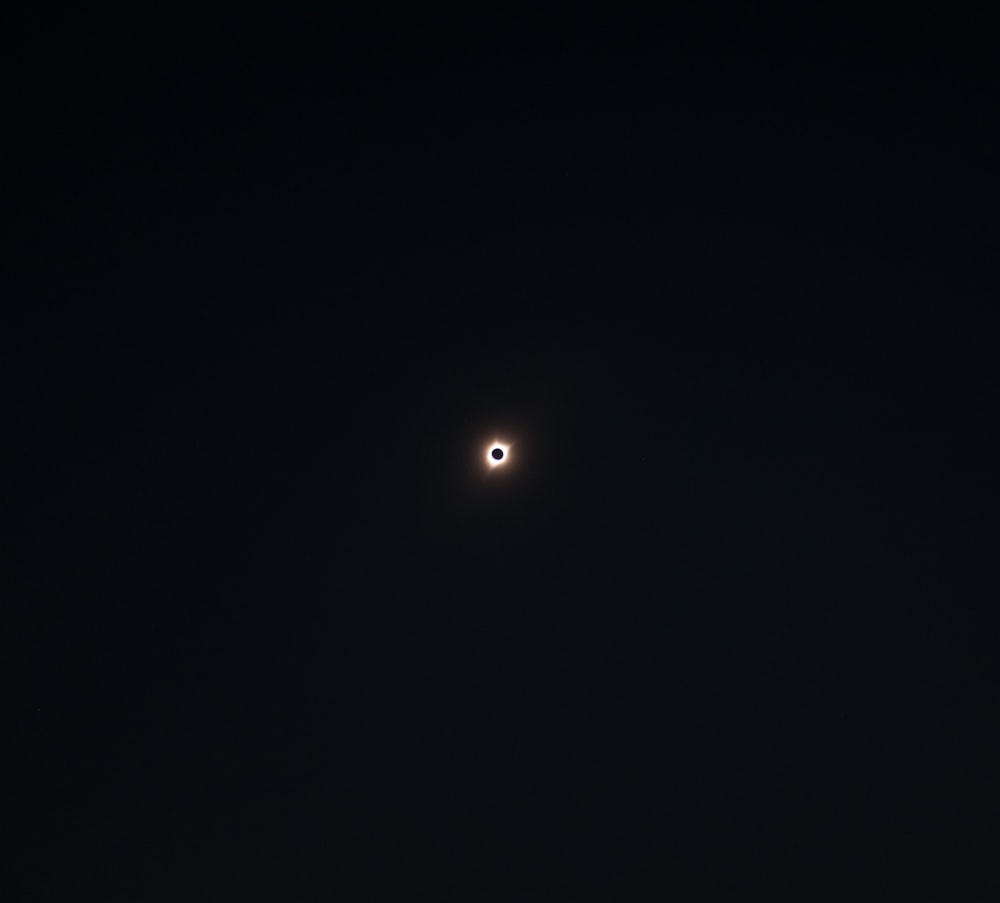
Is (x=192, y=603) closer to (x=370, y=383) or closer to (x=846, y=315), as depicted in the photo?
(x=370, y=383)

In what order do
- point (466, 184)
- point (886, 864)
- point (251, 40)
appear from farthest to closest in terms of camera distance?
1. point (886, 864)
2. point (466, 184)
3. point (251, 40)

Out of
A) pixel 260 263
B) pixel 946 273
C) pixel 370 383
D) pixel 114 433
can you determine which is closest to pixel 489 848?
pixel 370 383

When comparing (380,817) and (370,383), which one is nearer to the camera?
(370,383)

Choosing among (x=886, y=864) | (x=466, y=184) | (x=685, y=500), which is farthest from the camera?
(x=886, y=864)

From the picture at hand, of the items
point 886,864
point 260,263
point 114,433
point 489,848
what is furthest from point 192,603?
point 886,864

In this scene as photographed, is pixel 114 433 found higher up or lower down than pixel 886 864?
higher up

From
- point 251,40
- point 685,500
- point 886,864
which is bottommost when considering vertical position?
point 886,864
